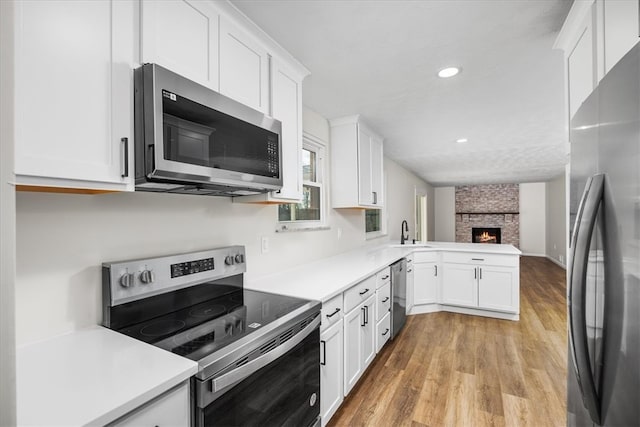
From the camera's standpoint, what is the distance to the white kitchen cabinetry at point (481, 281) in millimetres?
3590

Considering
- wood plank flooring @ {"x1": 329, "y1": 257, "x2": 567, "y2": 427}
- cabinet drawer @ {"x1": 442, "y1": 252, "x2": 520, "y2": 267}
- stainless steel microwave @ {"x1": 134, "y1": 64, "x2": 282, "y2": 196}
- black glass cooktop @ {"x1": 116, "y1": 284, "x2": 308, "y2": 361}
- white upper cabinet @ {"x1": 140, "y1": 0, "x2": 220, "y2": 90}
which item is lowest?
wood plank flooring @ {"x1": 329, "y1": 257, "x2": 567, "y2": 427}

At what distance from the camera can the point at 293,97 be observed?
194 centimetres

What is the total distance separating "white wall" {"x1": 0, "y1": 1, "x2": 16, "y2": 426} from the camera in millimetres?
512

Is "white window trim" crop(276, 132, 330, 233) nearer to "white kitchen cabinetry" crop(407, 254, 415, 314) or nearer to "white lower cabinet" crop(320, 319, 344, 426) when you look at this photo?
"white lower cabinet" crop(320, 319, 344, 426)

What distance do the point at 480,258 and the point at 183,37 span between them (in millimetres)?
3912

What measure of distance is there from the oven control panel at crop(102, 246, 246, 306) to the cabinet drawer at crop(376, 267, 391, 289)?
126cm

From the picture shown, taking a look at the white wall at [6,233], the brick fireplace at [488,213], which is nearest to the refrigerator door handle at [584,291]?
the white wall at [6,233]

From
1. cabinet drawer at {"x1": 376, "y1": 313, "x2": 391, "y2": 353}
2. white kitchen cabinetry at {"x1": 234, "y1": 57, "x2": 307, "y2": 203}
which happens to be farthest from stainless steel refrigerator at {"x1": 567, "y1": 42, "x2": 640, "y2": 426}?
cabinet drawer at {"x1": 376, "y1": 313, "x2": 391, "y2": 353}

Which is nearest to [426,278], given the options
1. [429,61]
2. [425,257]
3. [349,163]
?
[425,257]

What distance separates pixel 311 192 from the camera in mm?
2898

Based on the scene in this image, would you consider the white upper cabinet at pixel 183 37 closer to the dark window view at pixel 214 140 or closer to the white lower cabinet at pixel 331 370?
the dark window view at pixel 214 140

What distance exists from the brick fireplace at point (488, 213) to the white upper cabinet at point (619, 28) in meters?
9.38

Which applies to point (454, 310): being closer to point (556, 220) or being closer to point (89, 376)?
point (89, 376)

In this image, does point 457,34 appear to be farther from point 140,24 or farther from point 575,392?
point 575,392
